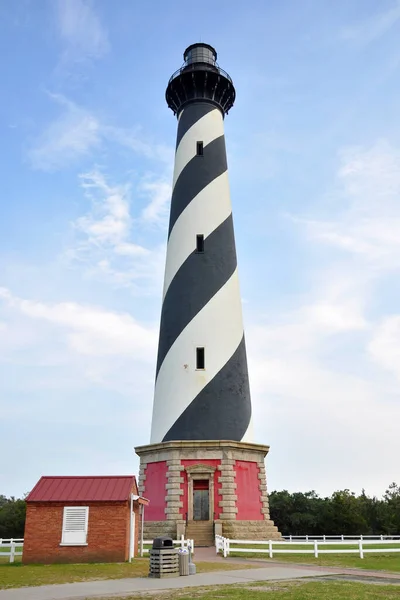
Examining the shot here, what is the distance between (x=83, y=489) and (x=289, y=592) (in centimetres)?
821

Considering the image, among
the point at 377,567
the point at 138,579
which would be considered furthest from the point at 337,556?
the point at 138,579

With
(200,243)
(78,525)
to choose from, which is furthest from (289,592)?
(200,243)

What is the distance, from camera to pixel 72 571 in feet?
44.3

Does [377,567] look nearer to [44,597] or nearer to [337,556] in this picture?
[337,556]

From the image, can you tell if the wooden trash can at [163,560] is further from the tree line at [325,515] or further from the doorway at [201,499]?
the tree line at [325,515]

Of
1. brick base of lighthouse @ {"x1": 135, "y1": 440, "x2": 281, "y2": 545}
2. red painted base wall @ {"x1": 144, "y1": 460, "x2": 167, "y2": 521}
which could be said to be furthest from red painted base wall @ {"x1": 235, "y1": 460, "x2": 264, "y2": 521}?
red painted base wall @ {"x1": 144, "y1": 460, "x2": 167, "y2": 521}

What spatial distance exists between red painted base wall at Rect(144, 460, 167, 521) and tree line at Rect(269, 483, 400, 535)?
52.9 feet

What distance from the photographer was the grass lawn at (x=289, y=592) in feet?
30.5

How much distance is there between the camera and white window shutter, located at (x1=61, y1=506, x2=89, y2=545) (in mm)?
15656

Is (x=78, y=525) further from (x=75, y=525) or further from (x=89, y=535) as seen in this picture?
(x=89, y=535)

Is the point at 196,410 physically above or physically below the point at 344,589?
above

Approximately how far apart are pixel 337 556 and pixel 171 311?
→ 1217 cm

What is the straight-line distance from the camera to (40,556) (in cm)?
1549

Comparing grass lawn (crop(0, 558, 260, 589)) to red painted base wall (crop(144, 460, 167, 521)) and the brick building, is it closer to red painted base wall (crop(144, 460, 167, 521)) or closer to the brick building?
the brick building
